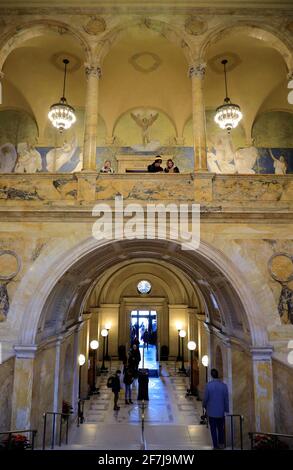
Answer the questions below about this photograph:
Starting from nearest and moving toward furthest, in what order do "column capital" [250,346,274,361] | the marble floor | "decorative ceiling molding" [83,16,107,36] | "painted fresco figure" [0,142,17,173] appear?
"column capital" [250,346,274,361], "decorative ceiling molding" [83,16,107,36], the marble floor, "painted fresco figure" [0,142,17,173]

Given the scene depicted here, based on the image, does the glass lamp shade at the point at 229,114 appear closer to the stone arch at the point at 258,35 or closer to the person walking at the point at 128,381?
the stone arch at the point at 258,35

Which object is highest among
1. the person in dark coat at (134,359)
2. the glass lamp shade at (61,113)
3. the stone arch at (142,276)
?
the glass lamp shade at (61,113)

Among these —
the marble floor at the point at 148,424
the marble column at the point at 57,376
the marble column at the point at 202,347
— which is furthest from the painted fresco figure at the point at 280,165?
the marble column at the point at 57,376

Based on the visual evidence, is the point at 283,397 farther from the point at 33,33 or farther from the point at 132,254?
the point at 33,33

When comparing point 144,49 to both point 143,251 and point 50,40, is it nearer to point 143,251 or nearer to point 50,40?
point 50,40

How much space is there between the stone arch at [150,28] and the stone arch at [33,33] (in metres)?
0.38

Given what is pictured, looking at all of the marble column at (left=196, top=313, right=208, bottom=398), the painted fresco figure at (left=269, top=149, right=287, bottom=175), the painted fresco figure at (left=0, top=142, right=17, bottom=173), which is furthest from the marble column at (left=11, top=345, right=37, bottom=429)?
the painted fresco figure at (left=269, top=149, right=287, bottom=175)

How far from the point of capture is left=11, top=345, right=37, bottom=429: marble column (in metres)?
7.20

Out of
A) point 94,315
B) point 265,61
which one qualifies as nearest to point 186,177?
point 265,61

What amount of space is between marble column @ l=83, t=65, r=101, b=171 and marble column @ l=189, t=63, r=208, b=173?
241cm

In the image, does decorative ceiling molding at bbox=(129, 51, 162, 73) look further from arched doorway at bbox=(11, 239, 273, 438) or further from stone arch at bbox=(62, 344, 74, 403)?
stone arch at bbox=(62, 344, 74, 403)

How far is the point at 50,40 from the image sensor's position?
410 inches

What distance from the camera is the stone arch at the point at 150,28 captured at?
907 centimetres

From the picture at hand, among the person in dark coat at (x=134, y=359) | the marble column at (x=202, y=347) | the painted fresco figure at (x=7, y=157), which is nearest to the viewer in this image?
the painted fresco figure at (x=7, y=157)
